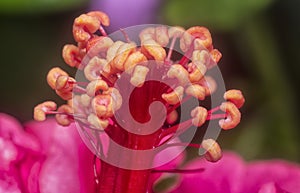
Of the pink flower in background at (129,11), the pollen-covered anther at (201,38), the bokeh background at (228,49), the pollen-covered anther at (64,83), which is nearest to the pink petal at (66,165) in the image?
the pollen-covered anther at (64,83)

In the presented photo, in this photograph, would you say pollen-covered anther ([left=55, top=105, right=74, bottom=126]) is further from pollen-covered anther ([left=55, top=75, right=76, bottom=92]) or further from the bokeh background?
the bokeh background

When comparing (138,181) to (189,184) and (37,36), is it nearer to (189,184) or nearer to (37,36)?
(189,184)

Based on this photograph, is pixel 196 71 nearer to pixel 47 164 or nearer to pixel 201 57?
pixel 201 57

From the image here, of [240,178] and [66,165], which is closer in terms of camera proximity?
[66,165]

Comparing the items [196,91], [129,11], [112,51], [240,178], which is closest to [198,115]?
[196,91]

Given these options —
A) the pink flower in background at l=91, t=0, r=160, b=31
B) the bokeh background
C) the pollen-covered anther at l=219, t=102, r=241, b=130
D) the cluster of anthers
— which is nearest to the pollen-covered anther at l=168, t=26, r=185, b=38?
the cluster of anthers

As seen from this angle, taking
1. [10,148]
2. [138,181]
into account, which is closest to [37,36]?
[10,148]
